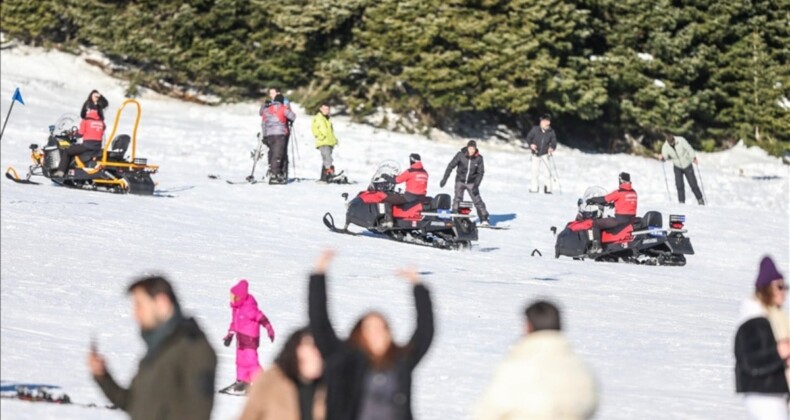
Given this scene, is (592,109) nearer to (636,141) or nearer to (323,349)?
(636,141)

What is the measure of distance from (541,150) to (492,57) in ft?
26.2

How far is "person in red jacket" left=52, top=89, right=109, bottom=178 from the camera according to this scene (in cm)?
2145

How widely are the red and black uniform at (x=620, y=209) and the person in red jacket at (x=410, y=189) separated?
8.00 feet

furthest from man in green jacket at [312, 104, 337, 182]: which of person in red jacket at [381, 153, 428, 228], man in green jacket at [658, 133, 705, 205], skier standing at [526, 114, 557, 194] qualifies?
man in green jacket at [658, 133, 705, 205]

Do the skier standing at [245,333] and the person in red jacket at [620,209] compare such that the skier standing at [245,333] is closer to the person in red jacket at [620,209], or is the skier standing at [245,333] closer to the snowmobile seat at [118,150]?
the person in red jacket at [620,209]

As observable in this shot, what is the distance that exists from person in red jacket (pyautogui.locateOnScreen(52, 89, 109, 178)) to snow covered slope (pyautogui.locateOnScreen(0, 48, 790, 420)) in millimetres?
472

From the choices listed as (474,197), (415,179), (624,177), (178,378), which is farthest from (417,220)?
(178,378)

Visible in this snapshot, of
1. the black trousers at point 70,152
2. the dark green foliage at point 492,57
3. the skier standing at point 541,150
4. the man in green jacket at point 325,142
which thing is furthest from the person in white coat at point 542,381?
the dark green foliage at point 492,57

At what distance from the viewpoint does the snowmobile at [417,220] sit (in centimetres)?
1977

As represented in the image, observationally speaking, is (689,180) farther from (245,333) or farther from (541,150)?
(245,333)

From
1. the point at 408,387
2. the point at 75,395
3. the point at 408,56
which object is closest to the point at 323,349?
the point at 408,387

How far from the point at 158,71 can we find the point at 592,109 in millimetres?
11551

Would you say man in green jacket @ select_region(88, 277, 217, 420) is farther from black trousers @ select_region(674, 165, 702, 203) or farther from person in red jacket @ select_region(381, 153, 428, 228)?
black trousers @ select_region(674, 165, 702, 203)

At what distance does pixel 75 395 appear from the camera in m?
9.20
